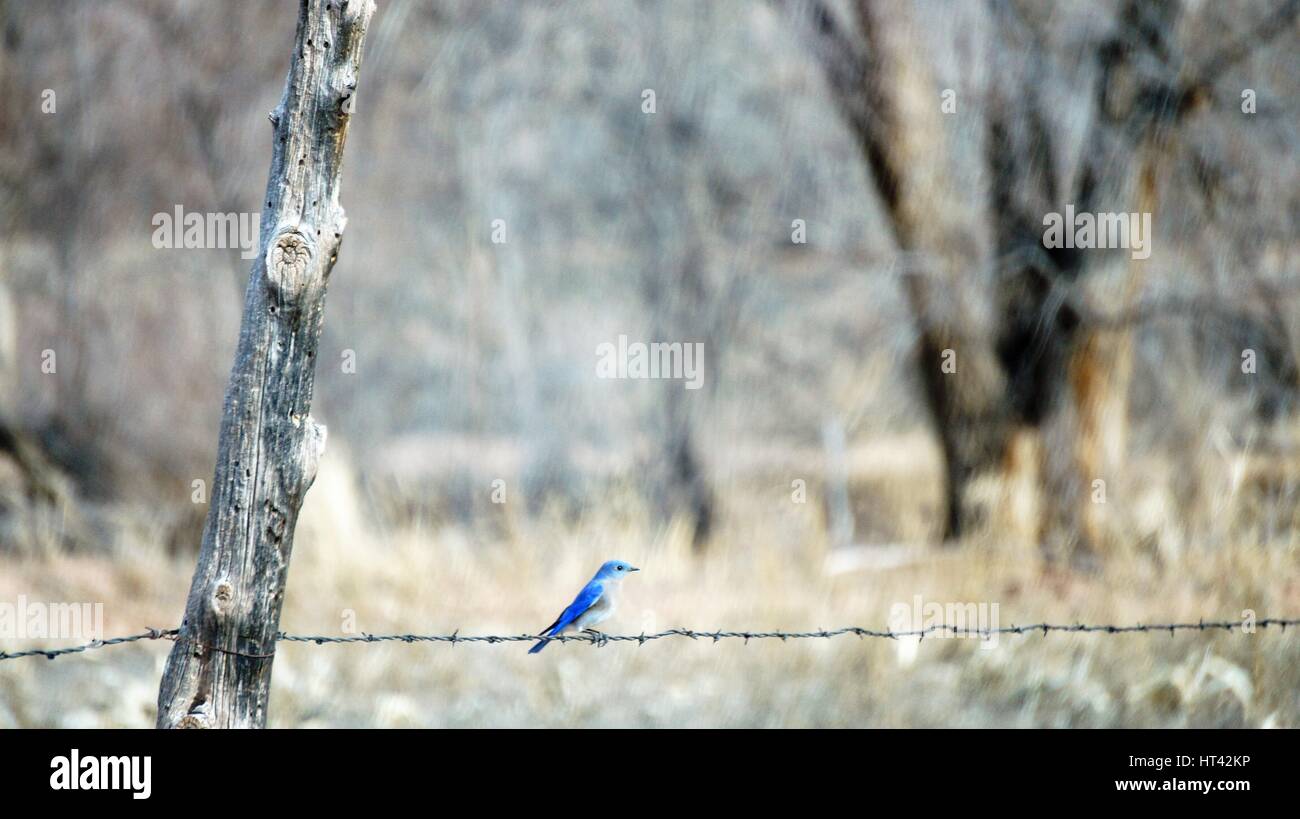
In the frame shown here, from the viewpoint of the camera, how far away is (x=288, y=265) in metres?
3.09

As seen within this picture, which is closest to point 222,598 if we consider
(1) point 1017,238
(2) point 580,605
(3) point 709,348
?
(2) point 580,605

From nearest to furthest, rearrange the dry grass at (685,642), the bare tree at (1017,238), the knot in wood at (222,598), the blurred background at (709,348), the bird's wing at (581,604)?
1. the knot in wood at (222,598)
2. the bird's wing at (581,604)
3. the dry grass at (685,642)
4. the blurred background at (709,348)
5. the bare tree at (1017,238)

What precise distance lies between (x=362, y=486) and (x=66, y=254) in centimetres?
341

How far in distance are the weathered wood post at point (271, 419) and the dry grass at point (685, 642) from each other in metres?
3.52

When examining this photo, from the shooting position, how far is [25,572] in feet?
31.2

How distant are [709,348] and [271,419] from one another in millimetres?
8917

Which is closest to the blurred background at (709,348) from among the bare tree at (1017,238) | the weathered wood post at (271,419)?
→ the bare tree at (1017,238)

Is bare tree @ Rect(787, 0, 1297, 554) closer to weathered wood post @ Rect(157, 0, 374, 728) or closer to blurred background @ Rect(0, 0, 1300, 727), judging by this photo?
blurred background @ Rect(0, 0, 1300, 727)

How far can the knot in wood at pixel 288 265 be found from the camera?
10.1 feet

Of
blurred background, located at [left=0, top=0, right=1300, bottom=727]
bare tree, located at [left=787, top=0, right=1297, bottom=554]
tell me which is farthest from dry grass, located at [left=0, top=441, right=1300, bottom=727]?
bare tree, located at [left=787, top=0, right=1297, bottom=554]

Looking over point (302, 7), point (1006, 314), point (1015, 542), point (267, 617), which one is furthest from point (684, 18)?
point (267, 617)

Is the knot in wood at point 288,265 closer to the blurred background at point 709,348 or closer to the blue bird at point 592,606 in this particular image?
the blue bird at point 592,606
